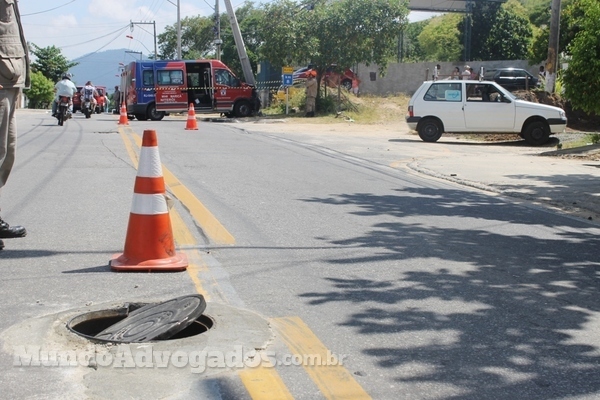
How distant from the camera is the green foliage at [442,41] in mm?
69312

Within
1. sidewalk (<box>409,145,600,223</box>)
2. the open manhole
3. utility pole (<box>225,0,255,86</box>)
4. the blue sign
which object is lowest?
sidewalk (<box>409,145,600,223</box>)

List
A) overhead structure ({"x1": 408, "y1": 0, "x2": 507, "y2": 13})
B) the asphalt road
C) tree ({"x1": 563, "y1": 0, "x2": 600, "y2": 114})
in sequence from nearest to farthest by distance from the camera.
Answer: the asphalt road → tree ({"x1": 563, "y1": 0, "x2": 600, "y2": 114}) → overhead structure ({"x1": 408, "y1": 0, "x2": 507, "y2": 13})

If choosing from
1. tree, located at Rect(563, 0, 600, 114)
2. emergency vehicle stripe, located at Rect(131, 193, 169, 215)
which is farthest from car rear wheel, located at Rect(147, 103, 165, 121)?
emergency vehicle stripe, located at Rect(131, 193, 169, 215)

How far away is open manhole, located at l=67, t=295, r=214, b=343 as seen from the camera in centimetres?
422

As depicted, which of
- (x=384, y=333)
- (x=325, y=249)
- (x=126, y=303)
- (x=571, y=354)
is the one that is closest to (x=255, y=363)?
(x=384, y=333)

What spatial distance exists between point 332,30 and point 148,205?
28.4 metres

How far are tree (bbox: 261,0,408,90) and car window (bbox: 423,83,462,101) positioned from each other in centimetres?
1242

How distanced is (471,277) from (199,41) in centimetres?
7512

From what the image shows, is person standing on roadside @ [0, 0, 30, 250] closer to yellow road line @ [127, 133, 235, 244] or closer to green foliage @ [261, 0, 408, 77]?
yellow road line @ [127, 133, 235, 244]

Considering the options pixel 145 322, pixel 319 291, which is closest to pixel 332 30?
pixel 319 291

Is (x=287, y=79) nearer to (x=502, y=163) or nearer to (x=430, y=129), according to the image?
(x=430, y=129)

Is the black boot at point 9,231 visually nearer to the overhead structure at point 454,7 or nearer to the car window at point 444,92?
Result: the car window at point 444,92

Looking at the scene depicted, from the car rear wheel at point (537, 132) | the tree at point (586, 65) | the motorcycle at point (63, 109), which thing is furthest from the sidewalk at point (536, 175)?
the motorcycle at point (63, 109)

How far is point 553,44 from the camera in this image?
2528 cm
